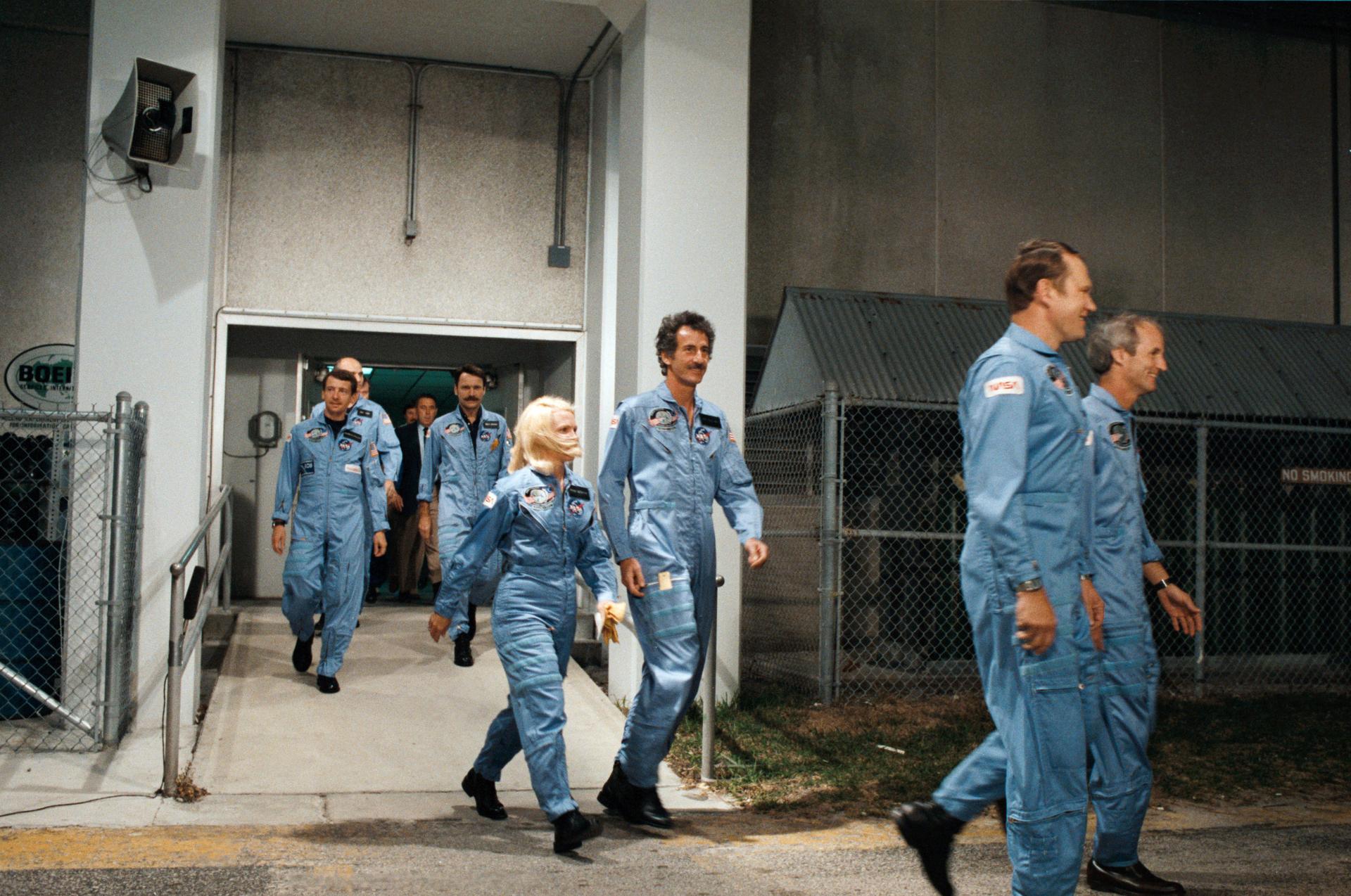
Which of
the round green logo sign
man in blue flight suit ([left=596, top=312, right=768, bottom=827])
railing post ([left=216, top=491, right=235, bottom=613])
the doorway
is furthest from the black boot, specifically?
the round green logo sign

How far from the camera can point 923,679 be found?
26.0 ft

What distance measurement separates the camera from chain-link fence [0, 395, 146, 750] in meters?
5.74

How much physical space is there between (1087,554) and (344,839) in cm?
292

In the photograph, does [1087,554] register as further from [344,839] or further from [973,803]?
[344,839]

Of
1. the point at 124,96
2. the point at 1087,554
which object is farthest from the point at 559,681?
the point at 124,96

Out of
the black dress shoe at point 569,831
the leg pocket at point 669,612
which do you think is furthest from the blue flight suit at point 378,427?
the black dress shoe at point 569,831

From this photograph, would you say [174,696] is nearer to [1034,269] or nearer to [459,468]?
[459,468]

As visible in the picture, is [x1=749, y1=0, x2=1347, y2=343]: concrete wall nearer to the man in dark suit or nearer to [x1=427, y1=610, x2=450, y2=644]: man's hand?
the man in dark suit

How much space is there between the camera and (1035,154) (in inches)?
400

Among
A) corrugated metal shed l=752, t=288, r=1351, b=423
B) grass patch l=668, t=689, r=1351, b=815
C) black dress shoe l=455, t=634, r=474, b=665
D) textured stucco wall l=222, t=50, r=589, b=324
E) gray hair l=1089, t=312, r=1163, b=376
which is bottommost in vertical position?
grass patch l=668, t=689, r=1351, b=815

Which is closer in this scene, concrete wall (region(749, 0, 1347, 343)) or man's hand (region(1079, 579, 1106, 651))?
man's hand (region(1079, 579, 1106, 651))

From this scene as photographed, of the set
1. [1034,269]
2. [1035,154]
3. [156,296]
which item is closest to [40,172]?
[156,296]

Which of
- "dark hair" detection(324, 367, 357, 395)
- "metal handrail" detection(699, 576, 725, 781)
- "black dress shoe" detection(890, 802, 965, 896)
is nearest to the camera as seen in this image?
"black dress shoe" detection(890, 802, 965, 896)

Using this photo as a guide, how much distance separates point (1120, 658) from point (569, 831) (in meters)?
2.00
